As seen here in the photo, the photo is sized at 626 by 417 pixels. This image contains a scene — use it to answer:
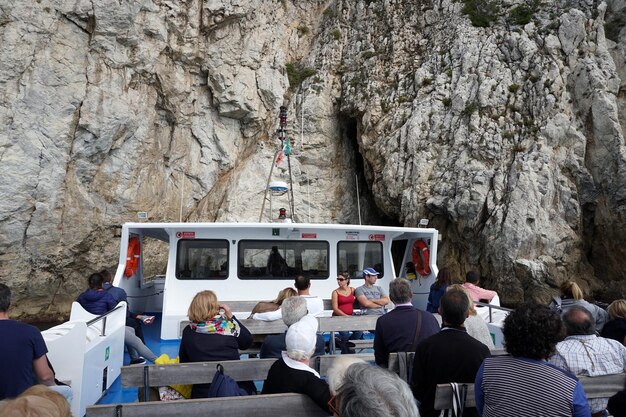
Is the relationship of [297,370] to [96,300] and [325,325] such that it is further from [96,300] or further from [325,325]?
[96,300]

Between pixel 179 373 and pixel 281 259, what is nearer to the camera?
pixel 179 373

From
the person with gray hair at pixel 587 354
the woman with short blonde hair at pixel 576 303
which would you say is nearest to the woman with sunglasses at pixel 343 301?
the woman with short blonde hair at pixel 576 303

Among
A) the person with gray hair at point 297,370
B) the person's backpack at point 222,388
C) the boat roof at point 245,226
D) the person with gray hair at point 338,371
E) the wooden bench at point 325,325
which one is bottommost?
the wooden bench at point 325,325

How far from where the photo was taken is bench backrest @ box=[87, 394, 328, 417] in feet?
8.95

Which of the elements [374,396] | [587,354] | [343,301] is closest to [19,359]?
[374,396]

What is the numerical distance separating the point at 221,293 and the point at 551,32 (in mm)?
19764

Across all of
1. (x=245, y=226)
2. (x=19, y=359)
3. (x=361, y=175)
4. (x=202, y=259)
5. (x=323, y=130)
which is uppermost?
(x=323, y=130)

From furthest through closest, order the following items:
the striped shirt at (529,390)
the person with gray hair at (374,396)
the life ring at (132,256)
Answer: the life ring at (132,256) → the striped shirt at (529,390) → the person with gray hair at (374,396)

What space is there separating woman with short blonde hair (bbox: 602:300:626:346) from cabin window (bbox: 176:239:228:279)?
6.83 m

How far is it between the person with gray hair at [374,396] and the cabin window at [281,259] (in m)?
7.68

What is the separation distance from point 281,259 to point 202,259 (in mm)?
1718

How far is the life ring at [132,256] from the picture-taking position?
9.36m

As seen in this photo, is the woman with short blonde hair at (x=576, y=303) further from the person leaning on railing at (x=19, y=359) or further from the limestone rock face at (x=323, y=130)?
the limestone rock face at (x=323, y=130)

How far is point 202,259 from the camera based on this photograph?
9141 mm
